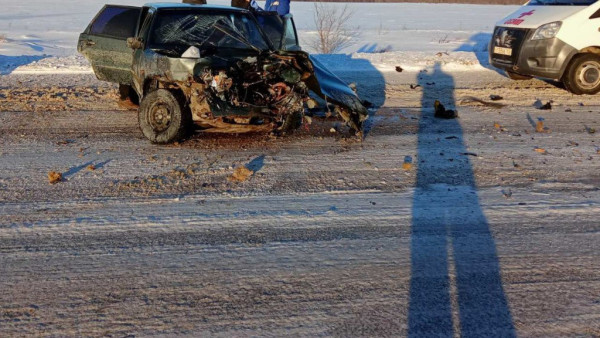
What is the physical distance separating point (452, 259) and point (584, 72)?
751 cm

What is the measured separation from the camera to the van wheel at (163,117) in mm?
7309

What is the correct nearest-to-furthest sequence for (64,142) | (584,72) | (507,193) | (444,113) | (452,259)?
1. (452,259)
2. (507,193)
3. (64,142)
4. (444,113)
5. (584,72)

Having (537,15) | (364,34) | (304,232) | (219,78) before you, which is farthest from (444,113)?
(364,34)

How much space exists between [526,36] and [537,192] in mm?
5845

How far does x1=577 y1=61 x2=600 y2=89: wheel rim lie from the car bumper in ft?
0.97

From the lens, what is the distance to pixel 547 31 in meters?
10.7

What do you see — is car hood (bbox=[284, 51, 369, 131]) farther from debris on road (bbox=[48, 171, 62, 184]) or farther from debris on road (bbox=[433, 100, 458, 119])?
debris on road (bbox=[48, 171, 62, 184])

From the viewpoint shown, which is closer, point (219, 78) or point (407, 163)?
point (407, 163)

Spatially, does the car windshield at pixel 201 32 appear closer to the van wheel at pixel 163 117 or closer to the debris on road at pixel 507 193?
the van wheel at pixel 163 117

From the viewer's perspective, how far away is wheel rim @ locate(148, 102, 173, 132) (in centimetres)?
746

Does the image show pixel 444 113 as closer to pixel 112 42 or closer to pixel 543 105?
pixel 543 105

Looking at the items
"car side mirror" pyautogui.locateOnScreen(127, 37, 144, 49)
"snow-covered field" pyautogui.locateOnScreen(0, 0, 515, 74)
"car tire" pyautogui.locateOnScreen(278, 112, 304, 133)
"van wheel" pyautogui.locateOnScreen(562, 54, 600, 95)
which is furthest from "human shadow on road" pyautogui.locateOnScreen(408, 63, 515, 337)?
"snow-covered field" pyautogui.locateOnScreen(0, 0, 515, 74)

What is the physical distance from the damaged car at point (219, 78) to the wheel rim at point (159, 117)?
0.01 meters

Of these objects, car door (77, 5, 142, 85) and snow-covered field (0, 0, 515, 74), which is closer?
car door (77, 5, 142, 85)
